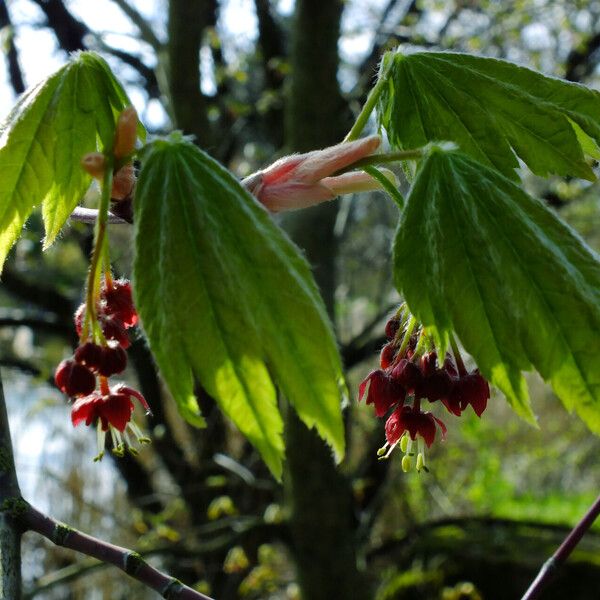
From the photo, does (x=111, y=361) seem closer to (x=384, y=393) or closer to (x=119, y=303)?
(x=119, y=303)

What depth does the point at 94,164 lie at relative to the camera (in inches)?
26.9

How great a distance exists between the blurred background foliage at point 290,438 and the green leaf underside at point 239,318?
2534 mm

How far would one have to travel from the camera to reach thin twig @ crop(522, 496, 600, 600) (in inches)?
34.6

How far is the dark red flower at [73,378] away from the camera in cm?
76

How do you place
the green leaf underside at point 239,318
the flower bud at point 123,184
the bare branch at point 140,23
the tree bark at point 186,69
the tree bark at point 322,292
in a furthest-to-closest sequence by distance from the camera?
the bare branch at point 140,23, the tree bark at point 322,292, the tree bark at point 186,69, the flower bud at point 123,184, the green leaf underside at point 239,318

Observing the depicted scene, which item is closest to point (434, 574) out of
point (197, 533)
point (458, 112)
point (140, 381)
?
point (197, 533)

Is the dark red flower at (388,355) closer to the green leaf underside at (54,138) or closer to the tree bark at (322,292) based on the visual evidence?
the green leaf underside at (54,138)

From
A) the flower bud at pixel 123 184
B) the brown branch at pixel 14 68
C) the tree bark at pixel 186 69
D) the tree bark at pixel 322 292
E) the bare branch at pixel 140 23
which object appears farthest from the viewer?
the brown branch at pixel 14 68

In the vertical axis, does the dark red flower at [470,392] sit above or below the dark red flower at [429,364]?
below

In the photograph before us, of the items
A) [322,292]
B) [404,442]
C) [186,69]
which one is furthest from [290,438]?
[404,442]

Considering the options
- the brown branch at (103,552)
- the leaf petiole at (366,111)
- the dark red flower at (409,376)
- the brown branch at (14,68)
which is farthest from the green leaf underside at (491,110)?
the brown branch at (14,68)

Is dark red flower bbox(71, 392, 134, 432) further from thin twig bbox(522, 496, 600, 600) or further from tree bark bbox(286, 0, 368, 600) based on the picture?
tree bark bbox(286, 0, 368, 600)

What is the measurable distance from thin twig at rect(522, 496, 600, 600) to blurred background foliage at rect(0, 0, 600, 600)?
7.64 ft

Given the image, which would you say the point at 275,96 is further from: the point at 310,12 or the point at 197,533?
the point at 197,533
